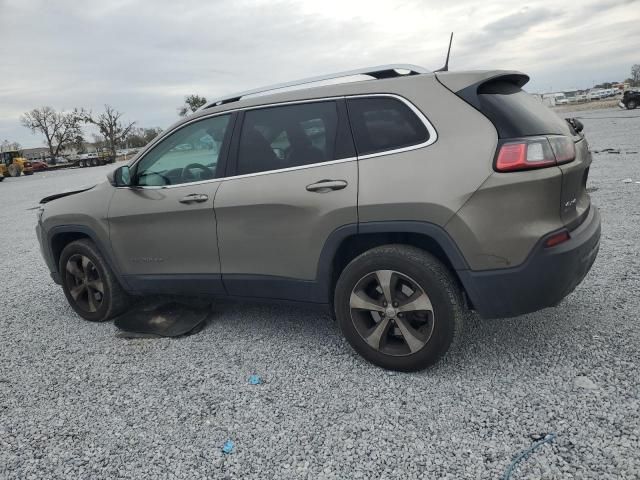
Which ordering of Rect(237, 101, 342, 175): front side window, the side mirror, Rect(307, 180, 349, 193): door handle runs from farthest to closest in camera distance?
the side mirror → Rect(237, 101, 342, 175): front side window → Rect(307, 180, 349, 193): door handle

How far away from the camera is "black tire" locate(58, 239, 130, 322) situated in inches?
168

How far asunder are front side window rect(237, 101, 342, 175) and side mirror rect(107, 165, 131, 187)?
1.11 m

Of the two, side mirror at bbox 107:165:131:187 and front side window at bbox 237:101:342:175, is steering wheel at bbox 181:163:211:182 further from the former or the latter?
side mirror at bbox 107:165:131:187

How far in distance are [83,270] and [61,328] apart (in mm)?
548

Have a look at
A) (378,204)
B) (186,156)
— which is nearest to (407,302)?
(378,204)

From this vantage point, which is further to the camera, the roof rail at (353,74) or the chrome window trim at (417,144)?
the roof rail at (353,74)

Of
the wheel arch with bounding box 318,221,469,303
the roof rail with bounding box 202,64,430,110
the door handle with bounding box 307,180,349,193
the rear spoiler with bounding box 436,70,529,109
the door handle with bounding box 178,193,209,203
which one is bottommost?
the wheel arch with bounding box 318,221,469,303

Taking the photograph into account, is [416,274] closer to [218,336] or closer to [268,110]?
[268,110]

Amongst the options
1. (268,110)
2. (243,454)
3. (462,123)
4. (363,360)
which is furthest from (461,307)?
(268,110)

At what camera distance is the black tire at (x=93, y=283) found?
426 centimetres

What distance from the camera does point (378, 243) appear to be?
3131 millimetres

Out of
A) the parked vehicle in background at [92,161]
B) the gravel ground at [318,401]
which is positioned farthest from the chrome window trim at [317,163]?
the parked vehicle in background at [92,161]

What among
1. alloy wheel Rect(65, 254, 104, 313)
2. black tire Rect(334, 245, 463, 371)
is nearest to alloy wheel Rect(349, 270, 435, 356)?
black tire Rect(334, 245, 463, 371)

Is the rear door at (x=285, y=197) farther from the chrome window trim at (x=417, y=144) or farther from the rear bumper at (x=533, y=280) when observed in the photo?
the rear bumper at (x=533, y=280)
